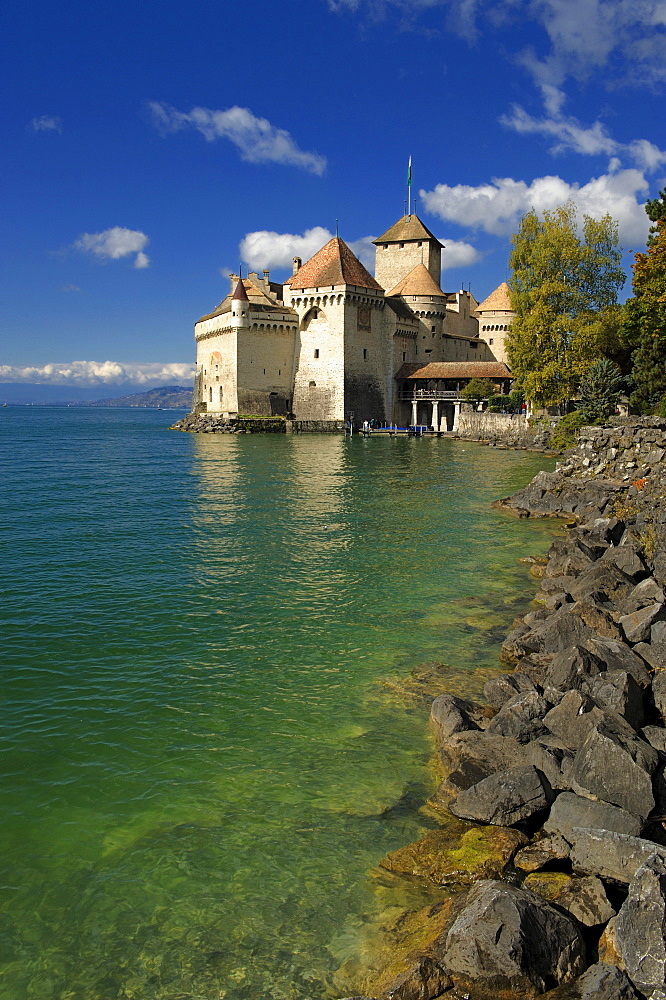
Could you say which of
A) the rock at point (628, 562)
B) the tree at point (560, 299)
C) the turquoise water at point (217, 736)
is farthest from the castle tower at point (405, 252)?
the rock at point (628, 562)

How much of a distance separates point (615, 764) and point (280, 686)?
13.1ft

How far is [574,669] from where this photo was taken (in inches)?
277

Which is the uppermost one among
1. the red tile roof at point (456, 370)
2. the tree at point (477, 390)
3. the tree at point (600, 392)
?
the red tile roof at point (456, 370)

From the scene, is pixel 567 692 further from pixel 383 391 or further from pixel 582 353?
pixel 383 391

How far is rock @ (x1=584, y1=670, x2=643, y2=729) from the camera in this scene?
20.3 feet

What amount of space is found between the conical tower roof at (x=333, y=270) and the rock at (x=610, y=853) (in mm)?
47413

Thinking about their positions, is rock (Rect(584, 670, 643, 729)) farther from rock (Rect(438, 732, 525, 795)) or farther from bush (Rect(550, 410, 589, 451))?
bush (Rect(550, 410, 589, 451))

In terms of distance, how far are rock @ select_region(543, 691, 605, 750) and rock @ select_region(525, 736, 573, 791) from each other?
13 centimetres

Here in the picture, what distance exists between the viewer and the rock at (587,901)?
409 cm

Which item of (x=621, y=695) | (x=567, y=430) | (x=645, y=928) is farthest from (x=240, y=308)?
→ (x=645, y=928)

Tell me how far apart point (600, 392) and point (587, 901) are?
90.1ft

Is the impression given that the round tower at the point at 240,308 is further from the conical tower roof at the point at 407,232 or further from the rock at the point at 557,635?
the rock at the point at 557,635

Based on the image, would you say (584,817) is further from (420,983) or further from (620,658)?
(620,658)

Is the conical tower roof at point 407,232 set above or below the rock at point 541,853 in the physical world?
above
